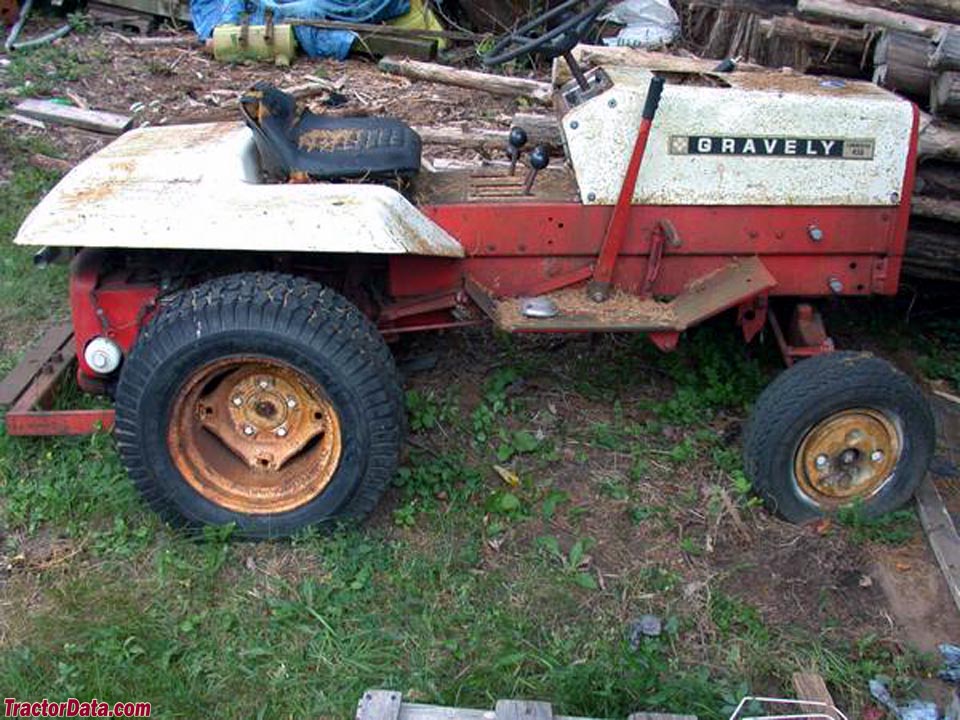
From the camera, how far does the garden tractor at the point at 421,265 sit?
3.62m

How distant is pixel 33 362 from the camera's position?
453 centimetres

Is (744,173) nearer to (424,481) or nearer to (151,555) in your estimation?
(424,481)

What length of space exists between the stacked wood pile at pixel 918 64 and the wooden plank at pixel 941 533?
Answer: 142 centimetres

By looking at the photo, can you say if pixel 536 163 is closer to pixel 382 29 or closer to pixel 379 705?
pixel 379 705

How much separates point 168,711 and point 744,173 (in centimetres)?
267

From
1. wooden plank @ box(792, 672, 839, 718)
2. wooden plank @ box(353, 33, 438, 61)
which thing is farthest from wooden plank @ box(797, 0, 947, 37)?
wooden plank @ box(353, 33, 438, 61)

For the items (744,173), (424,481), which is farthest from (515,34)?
(424,481)

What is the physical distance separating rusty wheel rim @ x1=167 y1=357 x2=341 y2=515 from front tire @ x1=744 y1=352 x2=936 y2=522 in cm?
154

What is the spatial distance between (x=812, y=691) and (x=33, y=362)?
322 cm

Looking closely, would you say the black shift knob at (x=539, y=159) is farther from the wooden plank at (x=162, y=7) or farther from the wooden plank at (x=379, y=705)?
the wooden plank at (x=162, y=7)

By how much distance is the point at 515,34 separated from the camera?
13.5 feet

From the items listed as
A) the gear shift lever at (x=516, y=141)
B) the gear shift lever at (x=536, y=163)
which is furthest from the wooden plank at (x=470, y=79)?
the gear shift lever at (x=536, y=163)

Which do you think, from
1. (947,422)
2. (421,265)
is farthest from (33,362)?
(947,422)

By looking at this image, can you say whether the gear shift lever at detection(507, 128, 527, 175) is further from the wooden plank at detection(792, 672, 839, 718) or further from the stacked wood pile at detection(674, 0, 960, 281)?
the wooden plank at detection(792, 672, 839, 718)
